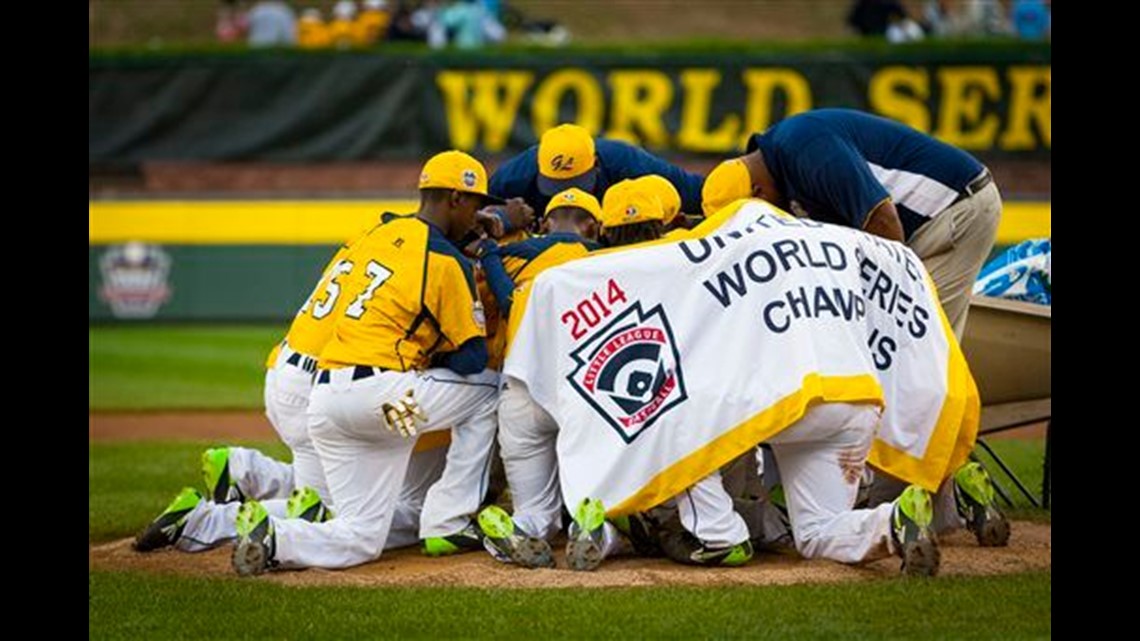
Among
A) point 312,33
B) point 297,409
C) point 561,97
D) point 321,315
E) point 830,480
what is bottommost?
point 830,480

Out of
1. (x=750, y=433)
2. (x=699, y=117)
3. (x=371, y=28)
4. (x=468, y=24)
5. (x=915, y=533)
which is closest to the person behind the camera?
(x=915, y=533)

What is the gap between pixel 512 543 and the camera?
8570 mm

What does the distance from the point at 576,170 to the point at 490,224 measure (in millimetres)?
753

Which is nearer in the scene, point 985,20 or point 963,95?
point 963,95

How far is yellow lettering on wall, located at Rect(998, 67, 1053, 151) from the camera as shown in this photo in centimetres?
2438

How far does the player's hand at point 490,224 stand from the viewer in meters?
9.51

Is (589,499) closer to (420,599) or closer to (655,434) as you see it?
(655,434)

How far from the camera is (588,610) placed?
756 cm

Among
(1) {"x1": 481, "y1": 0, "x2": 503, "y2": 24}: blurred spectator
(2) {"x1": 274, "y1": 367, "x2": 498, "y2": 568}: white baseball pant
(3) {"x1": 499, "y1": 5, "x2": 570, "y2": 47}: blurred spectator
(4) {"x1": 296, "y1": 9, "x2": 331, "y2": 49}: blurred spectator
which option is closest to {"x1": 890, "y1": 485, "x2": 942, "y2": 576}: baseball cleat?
(2) {"x1": 274, "y1": 367, "x2": 498, "y2": 568}: white baseball pant

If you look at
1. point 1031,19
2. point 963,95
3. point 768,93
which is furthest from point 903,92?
point 1031,19

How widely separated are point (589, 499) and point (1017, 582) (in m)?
1.82

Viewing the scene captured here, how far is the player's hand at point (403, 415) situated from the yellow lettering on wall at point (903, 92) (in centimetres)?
1673

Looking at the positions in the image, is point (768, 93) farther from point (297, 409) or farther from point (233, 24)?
point (297, 409)

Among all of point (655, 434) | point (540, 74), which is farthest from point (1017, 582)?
point (540, 74)
